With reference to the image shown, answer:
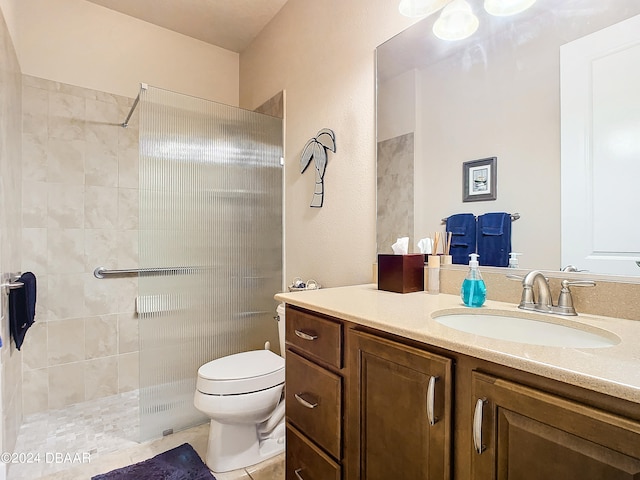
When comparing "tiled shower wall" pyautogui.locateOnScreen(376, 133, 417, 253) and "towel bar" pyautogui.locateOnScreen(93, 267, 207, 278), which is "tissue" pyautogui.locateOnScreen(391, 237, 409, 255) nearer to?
"tiled shower wall" pyautogui.locateOnScreen(376, 133, 417, 253)

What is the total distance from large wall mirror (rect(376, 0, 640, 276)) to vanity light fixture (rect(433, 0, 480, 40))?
0.02 metres

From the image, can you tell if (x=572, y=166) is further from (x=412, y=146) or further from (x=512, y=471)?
(x=512, y=471)

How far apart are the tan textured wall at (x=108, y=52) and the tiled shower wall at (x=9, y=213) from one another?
0.29 m

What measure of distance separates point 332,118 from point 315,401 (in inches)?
56.4

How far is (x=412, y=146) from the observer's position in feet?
4.80

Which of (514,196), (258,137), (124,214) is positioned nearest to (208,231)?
(258,137)

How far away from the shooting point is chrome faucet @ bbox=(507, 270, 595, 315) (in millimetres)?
935

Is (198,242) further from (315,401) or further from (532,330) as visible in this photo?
(532,330)

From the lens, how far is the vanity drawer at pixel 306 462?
1052 mm

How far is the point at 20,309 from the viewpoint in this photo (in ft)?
5.53

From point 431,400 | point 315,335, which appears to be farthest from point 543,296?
point 315,335

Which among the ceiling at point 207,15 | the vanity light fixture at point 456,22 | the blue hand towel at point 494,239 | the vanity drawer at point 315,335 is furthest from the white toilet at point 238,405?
the ceiling at point 207,15

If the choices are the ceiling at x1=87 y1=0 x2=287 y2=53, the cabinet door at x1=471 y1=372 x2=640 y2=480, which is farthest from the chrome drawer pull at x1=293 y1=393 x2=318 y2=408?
the ceiling at x1=87 y1=0 x2=287 y2=53

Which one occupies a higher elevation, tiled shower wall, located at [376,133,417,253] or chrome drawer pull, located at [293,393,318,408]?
tiled shower wall, located at [376,133,417,253]
